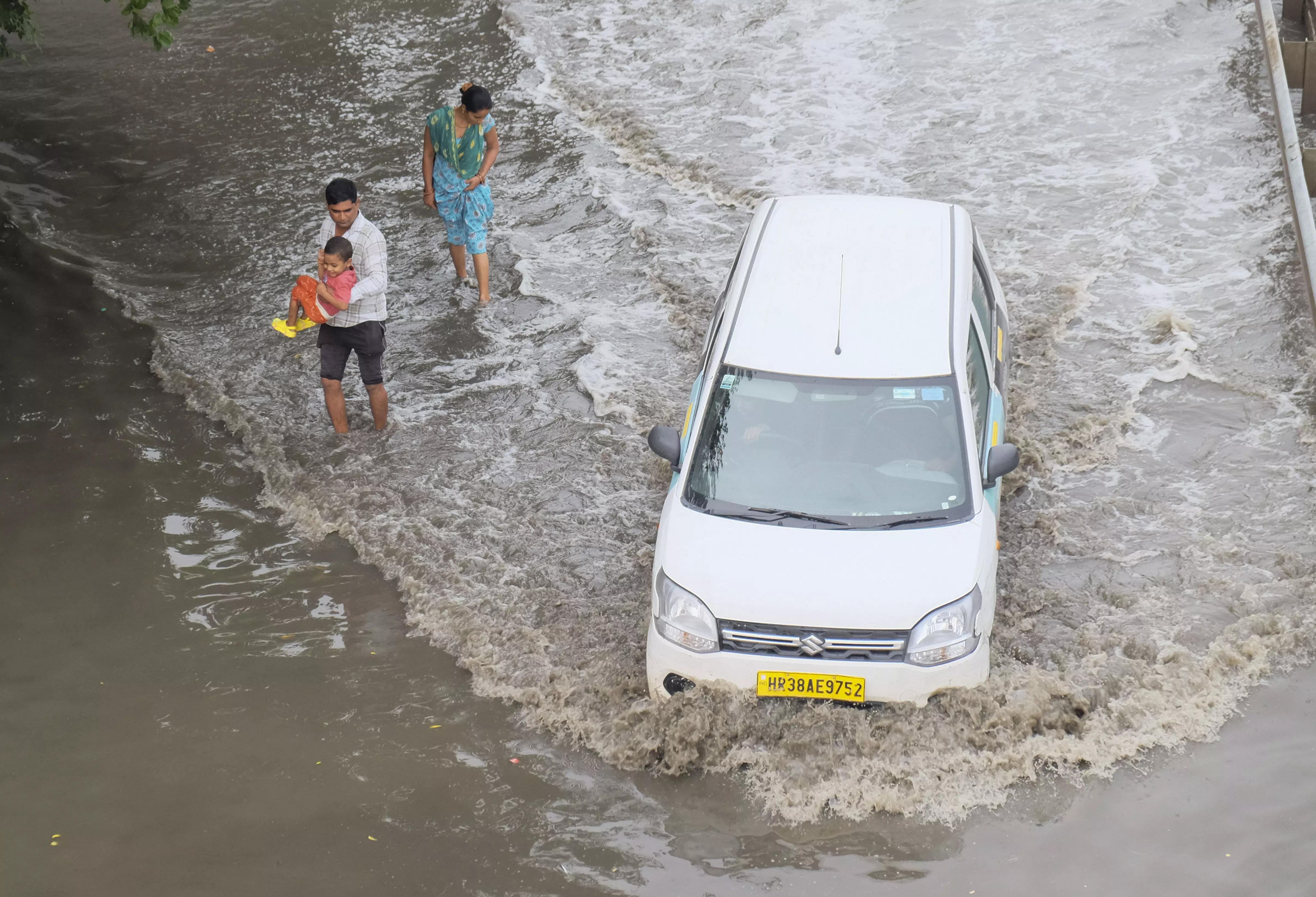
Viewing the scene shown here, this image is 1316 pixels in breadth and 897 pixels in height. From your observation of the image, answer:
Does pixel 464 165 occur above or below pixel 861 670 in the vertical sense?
above

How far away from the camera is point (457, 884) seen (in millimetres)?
4867

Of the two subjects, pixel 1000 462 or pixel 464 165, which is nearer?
pixel 1000 462

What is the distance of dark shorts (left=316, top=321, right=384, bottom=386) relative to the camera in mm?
7988

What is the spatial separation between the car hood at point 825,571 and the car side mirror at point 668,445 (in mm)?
520

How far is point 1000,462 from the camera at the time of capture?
5.72 meters

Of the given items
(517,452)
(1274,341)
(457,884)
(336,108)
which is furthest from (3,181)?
(1274,341)

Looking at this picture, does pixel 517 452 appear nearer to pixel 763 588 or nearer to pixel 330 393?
pixel 330 393

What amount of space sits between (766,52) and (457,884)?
13.9 metres

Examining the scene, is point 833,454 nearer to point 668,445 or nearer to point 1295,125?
point 668,445

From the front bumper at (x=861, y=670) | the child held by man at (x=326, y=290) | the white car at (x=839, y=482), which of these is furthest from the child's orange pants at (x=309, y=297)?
the front bumper at (x=861, y=670)

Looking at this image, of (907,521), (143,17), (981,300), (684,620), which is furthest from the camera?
(143,17)

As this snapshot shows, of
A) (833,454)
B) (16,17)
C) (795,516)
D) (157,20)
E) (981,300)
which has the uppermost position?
(16,17)

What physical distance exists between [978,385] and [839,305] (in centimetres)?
88

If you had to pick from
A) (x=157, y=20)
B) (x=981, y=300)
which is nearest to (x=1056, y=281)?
(x=981, y=300)
